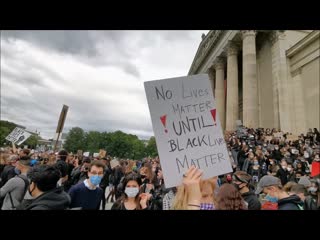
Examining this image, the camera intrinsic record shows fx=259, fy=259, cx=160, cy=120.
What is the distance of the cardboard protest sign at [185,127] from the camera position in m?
2.40

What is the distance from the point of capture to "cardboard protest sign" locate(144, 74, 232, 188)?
2404 millimetres

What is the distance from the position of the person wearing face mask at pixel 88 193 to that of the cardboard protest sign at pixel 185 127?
2.54 metres

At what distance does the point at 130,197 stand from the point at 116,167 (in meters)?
8.50

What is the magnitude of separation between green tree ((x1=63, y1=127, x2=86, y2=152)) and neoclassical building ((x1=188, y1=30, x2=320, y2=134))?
80.0 m

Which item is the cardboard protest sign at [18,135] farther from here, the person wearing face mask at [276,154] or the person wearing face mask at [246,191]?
the person wearing face mask at [276,154]

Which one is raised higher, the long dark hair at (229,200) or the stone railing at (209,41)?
the stone railing at (209,41)

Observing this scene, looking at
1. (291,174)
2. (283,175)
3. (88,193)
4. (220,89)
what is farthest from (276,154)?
(220,89)

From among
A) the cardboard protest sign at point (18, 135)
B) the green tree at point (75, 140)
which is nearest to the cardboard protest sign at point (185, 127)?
the cardboard protest sign at point (18, 135)

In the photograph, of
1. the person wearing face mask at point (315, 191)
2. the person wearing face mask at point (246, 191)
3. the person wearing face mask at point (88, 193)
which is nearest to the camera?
the person wearing face mask at point (246, 191)
